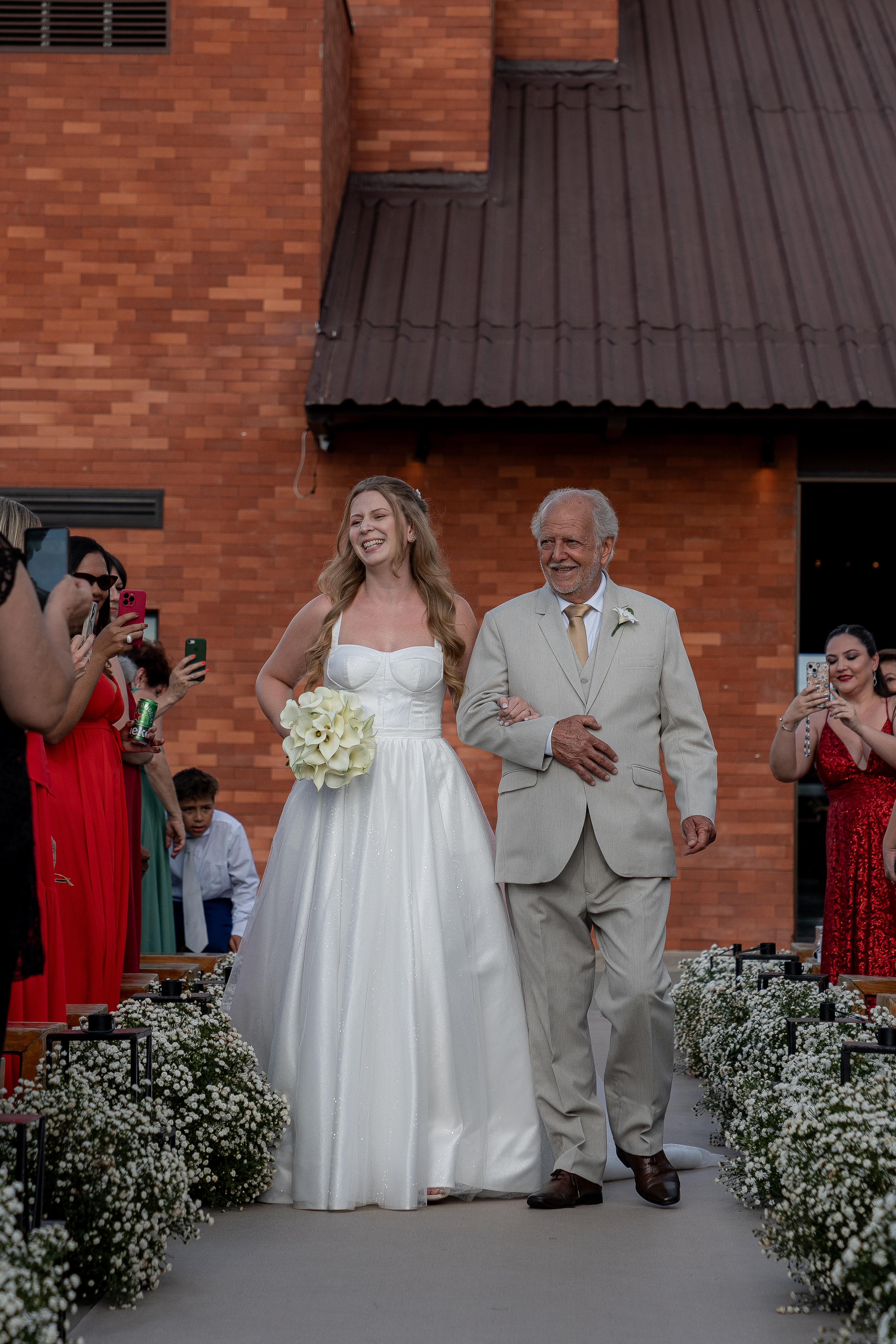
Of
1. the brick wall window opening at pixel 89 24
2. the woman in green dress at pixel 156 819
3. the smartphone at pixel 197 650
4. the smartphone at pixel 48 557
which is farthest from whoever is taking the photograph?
the brick wall window opening at pixel 89 24

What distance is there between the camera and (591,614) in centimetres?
564

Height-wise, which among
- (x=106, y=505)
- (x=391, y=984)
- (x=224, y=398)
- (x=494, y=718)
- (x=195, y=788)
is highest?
(x=224, y=398)

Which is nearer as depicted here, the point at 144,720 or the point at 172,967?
the point at 144,720

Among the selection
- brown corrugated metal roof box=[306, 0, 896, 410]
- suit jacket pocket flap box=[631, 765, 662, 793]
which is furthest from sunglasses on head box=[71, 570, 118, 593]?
brown corrugated metal roof box=[306, 0, 896, 410]

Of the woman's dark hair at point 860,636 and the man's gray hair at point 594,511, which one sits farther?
the woman's dark hair at point 860,636

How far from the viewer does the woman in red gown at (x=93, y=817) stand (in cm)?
581

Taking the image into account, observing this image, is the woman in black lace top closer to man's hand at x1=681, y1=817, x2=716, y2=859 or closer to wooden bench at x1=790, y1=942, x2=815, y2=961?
man's hand at x1=681, y1=817, x2=716, y2=859

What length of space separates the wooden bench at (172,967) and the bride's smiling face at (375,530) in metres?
1.98

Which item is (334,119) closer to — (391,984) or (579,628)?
(579,628)

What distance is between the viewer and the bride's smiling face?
586 cm

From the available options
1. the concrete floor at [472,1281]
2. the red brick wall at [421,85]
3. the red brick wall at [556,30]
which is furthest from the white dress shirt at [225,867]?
the red brick wall at [556,30]

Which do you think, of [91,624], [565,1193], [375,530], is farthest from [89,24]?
[565,1193]

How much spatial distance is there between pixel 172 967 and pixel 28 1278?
404 cm

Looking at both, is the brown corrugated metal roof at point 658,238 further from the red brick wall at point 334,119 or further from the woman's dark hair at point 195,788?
the woman's dark hair at point 195,788
